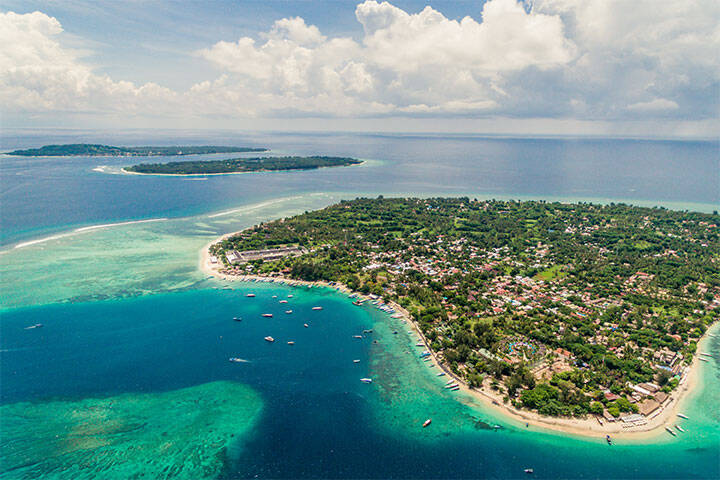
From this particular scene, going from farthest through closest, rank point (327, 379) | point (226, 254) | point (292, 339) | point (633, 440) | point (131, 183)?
1. point (131, 183)
2. point (226, 254)
3. point (292, 339)
4. point (327, 379)
5. point (633, 440)

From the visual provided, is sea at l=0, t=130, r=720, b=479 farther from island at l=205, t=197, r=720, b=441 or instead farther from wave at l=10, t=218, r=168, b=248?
wave at l=10, t=218, r=168, b=248

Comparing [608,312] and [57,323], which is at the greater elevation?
[608,312]

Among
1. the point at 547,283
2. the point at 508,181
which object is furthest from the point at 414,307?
the point at 508,181

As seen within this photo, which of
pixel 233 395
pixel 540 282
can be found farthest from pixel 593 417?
pixel 233 395

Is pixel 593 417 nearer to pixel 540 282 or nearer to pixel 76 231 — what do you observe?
pixel 540 282

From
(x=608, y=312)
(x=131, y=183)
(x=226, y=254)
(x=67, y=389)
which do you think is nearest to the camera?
(x=67, y=389)

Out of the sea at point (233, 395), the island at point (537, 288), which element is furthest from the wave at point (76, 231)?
the island at point (537, 288)

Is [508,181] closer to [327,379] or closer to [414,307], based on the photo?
[414,307]

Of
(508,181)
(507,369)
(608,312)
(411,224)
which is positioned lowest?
(507,369)

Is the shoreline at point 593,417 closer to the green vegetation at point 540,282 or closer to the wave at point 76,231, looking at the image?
the green vegetation at point 540,282
